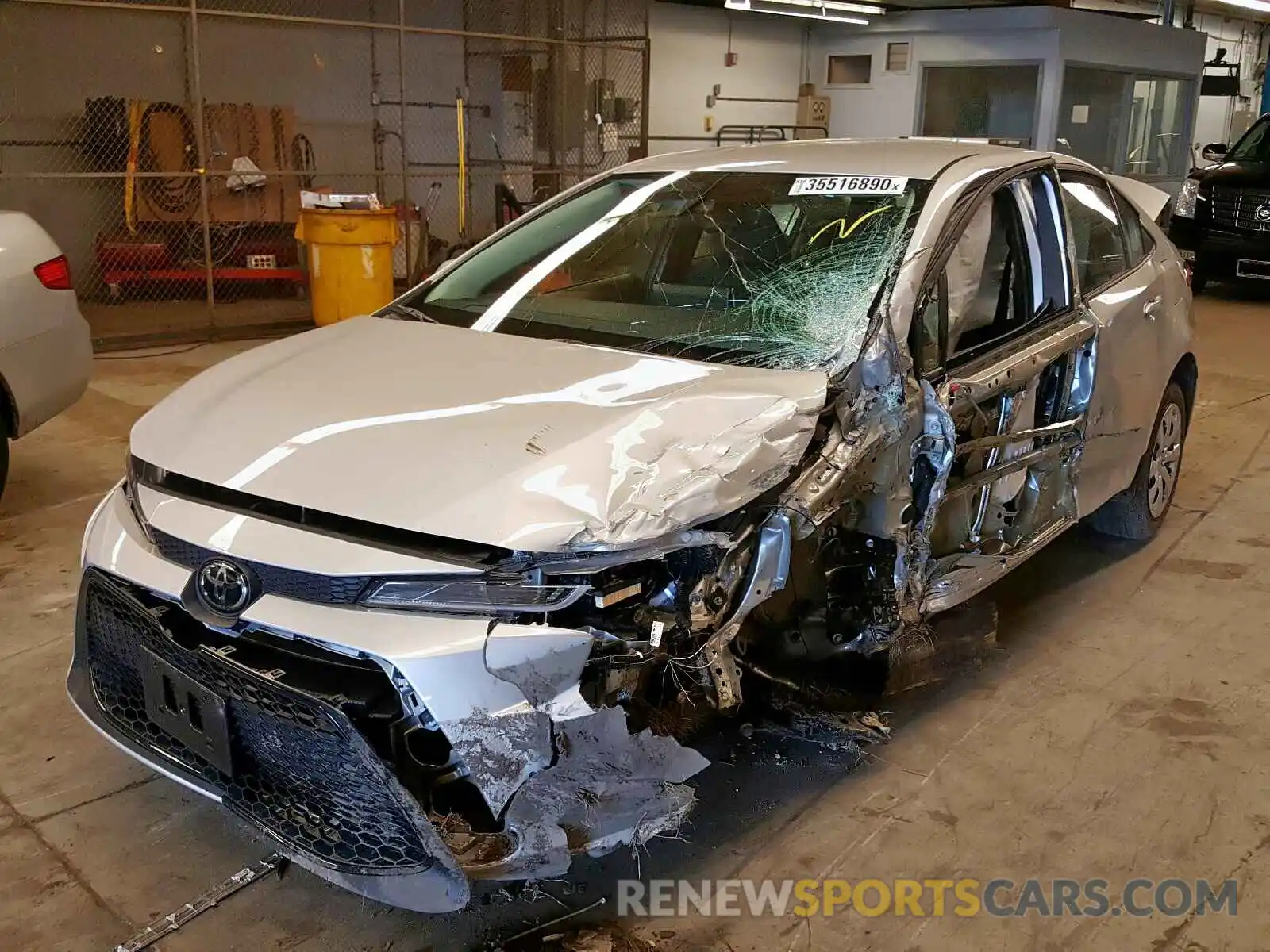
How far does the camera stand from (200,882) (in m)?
2.53

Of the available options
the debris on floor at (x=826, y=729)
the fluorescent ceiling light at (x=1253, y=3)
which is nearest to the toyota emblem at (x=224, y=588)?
the debris on floor at (x=826, y=729)

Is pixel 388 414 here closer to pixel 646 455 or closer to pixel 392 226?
pixel 646 455

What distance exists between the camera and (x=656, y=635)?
7.35 feet

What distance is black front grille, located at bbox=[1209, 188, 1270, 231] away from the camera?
10805 mm

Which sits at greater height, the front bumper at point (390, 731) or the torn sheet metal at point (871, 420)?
the torn sheet metal at point (871, 420)

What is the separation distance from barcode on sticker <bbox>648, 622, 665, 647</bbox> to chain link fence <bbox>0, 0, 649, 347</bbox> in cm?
733

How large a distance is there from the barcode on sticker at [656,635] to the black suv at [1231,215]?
10640 millimetres

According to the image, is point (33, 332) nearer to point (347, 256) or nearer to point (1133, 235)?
point (347, 256)

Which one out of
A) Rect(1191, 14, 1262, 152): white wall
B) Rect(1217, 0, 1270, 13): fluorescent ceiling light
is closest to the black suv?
Rect(1217, 0, 1270, 13): fluorescent ceiling light

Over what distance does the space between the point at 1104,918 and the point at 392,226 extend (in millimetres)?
7394

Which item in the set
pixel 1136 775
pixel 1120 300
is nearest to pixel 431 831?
pixel 1136 775

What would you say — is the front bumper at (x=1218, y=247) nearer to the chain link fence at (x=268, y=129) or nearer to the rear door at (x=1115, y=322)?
the chain link fence at (x=268, y=129)

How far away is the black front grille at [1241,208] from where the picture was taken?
10805mm

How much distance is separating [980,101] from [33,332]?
13.3 metres
